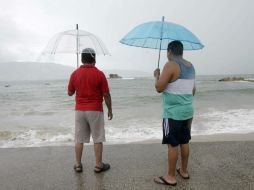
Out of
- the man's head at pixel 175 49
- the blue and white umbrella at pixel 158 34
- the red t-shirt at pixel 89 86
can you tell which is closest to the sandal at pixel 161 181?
the red t-shirt at pixel 89 86

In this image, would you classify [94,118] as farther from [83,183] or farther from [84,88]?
[83,183]

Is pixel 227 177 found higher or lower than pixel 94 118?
lower

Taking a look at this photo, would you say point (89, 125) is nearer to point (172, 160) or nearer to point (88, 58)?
point (88, 58)

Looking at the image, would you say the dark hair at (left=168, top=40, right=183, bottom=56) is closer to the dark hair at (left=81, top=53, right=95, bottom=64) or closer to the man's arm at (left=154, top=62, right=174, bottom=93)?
the man's arm at (left=154, top=62, right=174, bottom=93)

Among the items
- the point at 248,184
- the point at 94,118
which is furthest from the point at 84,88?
the point at 248,184

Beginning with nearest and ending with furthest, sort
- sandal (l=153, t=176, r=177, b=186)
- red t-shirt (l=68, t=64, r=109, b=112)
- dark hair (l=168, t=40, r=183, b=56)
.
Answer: dark hair (l=168, t=40, r=183, b=56) → sandal (l=153, t=176, r=177, b=186) → red t-shirt (l=68, t=64, r=109, b=112)

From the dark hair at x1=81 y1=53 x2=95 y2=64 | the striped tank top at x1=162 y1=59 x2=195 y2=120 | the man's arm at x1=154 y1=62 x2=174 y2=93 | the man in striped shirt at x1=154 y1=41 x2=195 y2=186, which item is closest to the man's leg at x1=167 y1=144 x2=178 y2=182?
the man in striped shirt at x1=154 y1=41 x2=195 y2=186

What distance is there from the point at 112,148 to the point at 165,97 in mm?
2277

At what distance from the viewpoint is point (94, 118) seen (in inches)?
164

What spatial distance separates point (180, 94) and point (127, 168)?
1.55 metres

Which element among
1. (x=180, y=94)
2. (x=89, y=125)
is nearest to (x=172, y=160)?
(x=180, y=94)

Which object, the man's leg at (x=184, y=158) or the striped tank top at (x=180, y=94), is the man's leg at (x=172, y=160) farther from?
the striped tank top at (x=180, y=94)

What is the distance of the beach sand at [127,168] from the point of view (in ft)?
12.8

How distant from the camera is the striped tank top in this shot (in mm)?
3659
